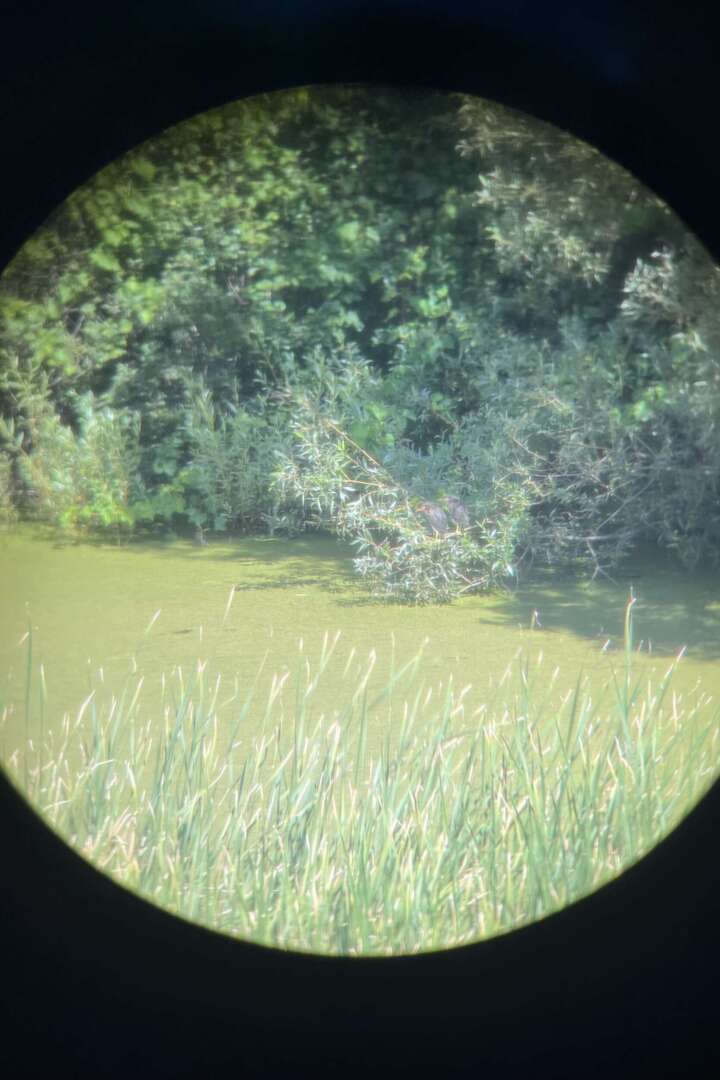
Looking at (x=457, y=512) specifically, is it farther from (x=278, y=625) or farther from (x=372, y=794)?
(x=372, y=794)

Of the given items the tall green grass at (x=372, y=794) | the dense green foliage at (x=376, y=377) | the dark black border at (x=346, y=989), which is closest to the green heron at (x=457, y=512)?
the dense green foliage at (x=376, y=377)

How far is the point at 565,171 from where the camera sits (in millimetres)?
1438

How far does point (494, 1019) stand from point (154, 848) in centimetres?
60

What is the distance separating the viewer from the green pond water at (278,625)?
1.55m

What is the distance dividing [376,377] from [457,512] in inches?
10.4

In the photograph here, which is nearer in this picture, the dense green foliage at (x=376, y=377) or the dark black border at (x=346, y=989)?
the dark black border at (x=346, y=989)

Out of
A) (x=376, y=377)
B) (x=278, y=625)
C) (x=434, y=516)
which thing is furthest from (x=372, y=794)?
(x=376, y=377)

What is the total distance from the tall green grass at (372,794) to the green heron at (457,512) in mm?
267

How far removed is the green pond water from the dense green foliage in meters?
0.05

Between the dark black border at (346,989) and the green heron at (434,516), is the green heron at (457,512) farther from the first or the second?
the dark black border at (346,989)

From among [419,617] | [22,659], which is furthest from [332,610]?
[22,659]

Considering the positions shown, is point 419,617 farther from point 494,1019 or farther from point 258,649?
point 494,1019

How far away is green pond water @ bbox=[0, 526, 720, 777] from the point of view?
5.08 ft

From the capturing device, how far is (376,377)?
1.56 meters
